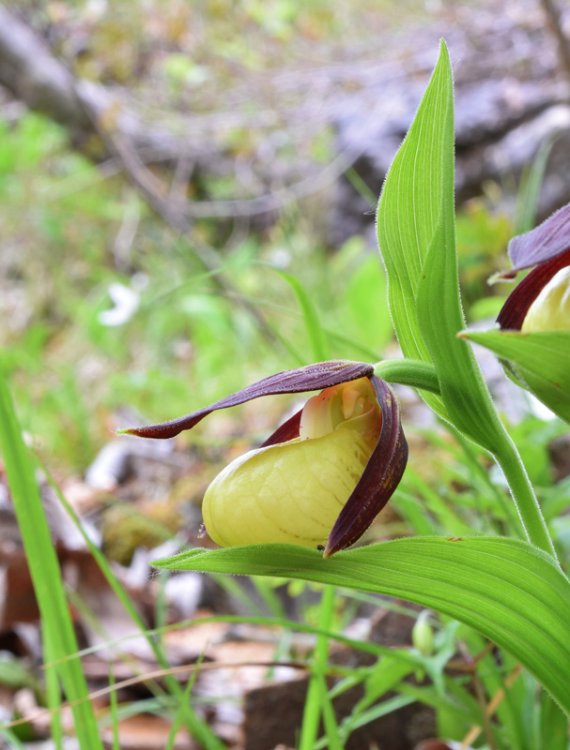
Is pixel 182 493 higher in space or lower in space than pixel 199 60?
lower

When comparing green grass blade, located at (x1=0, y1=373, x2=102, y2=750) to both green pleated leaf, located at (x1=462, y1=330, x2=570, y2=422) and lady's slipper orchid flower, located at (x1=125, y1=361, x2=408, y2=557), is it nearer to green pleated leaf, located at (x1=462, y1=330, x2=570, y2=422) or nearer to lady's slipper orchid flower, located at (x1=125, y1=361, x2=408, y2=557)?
lady's slipper orchid flower, located at (x1=125, y1=361, x2=408, y2=557)

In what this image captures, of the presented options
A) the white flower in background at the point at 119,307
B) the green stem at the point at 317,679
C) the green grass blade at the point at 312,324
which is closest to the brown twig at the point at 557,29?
the white flower in background at the point at 119,307

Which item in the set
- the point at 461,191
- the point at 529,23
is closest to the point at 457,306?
the point at 461,191

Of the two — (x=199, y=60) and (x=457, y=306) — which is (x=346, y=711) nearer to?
(x=457, y=306)

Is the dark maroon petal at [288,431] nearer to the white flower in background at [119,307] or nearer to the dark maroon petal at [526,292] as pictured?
the dark maroon petal at [526,292]

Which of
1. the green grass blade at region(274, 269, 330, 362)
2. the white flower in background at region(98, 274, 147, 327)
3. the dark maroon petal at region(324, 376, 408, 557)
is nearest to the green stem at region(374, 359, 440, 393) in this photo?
the dark maroon petal at region(324, 376, 408, 557)

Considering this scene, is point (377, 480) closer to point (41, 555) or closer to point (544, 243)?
point (544, 243)

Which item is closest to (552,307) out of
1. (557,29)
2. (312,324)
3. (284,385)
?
(284,385)
